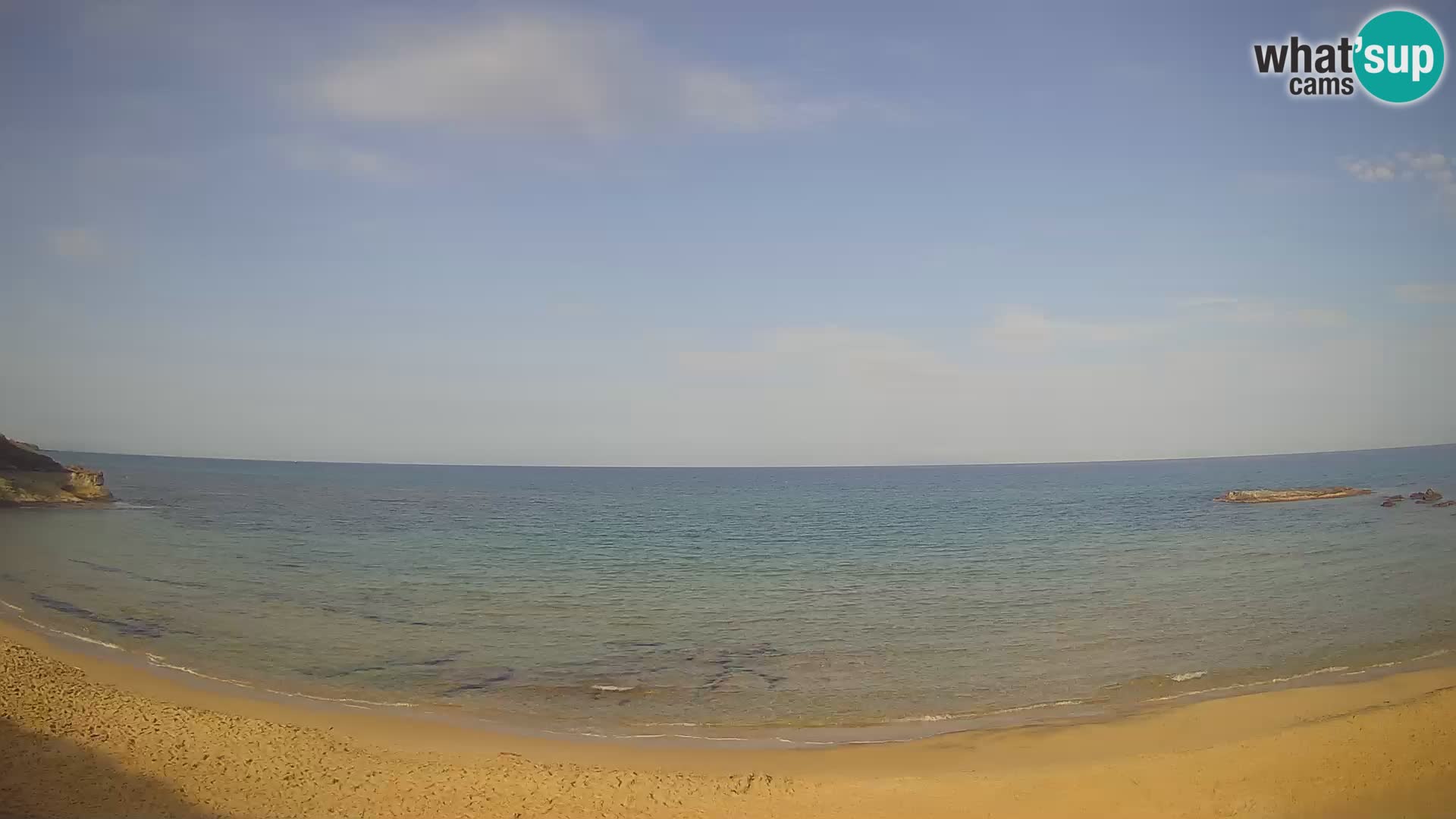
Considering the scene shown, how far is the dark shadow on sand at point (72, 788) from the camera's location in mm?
9633

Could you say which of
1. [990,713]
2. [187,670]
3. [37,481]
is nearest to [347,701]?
[187,670]

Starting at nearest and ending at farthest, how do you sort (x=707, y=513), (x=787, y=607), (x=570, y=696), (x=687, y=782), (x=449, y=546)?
(x=687, y=782), (x=570, y=696), (x=787, y=607), (x=449, y=546), (x=707, y=513)

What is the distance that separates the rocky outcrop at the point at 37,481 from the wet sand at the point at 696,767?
56.2 m

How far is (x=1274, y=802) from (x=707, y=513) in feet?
216

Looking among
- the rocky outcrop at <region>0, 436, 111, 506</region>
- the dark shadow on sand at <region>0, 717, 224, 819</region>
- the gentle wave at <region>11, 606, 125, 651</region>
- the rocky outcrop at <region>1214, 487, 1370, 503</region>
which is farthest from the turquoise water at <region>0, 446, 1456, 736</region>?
the rocky outcrop at <region>1214, 487, 1370, 503</region>

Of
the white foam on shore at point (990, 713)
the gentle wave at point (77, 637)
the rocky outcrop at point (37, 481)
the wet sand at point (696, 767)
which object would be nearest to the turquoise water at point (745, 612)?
the white foam on shore at point (990, 713)

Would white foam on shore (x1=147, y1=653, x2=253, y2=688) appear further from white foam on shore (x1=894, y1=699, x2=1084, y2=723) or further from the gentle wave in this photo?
white foam on shore (x1=894, y1=699, x2=1084, y2=723)

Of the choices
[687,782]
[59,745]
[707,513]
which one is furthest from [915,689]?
[707,513]

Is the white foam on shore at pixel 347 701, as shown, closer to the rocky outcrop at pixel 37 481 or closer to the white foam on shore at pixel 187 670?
the white foam on shore at pixel 187 670

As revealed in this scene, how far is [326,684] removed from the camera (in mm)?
16297

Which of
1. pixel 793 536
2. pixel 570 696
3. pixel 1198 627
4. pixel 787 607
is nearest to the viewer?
pixel 570 696

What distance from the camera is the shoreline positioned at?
44.1ft

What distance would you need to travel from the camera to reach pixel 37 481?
59.6 m

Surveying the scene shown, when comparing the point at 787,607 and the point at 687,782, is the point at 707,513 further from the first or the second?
the point at 687,782
